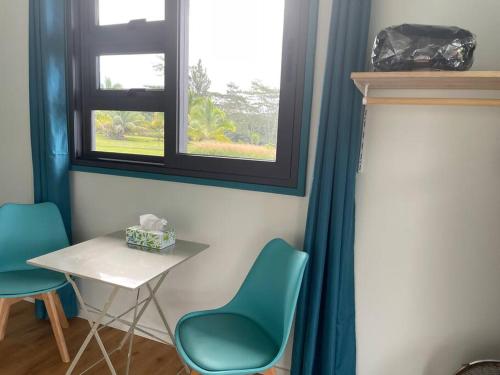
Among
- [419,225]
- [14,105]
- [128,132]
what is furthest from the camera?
[14,105]

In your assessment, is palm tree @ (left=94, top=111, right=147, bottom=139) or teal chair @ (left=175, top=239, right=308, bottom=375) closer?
teal chair @ (left=175, top=239, right=308, bottom=375)

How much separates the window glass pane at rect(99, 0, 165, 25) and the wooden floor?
1923 mm

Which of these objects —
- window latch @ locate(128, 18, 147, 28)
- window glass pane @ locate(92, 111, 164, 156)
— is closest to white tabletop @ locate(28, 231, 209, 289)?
window glass pane @ locate(92, 111, 164, 156)

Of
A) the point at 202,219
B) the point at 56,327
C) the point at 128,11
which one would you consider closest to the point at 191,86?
the point at 128,11

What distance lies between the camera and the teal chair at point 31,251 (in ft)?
6.59

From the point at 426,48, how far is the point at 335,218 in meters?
0.77

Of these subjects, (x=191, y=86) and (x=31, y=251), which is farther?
(x=31, y=251)

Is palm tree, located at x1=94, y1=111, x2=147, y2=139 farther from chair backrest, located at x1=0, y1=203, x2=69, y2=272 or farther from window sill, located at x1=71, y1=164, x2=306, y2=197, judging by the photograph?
chair backrest, located at x1=0, y1=203, x2=69, y2=272

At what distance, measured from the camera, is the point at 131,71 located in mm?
2246

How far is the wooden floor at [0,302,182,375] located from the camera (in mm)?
2018

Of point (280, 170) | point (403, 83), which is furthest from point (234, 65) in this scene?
point (403, 83)

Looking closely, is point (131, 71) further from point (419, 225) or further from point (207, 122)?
point (419, 225)

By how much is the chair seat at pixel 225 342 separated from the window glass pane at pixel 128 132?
3.43 feet

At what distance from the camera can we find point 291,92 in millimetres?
1815
